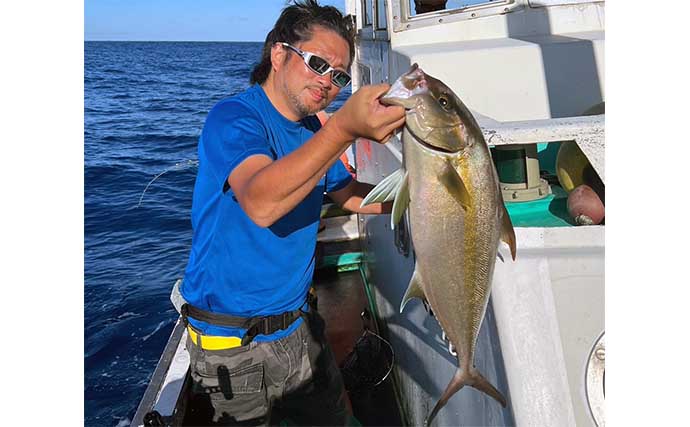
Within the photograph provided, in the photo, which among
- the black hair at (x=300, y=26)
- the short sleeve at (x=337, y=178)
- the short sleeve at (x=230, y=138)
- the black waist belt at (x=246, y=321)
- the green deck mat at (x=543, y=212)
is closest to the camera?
the short sleeve at (x=230, y=138)

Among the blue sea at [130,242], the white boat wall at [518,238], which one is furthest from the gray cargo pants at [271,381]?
the blue sea at [130,242]

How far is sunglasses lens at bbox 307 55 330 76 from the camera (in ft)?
8.54

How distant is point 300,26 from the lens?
2.73 metres

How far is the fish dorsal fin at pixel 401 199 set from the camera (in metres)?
1.80

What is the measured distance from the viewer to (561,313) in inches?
80.7

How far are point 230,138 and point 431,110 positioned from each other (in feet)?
2.99

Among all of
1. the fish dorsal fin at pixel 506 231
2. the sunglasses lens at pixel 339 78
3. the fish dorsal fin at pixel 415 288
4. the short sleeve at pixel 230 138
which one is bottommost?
the fish dorsal fin at pixel 415 288

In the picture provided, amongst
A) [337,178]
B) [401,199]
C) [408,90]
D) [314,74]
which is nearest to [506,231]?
[401,199]

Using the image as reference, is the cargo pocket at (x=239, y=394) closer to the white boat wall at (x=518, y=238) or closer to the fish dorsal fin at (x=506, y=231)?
the white boat wall at (x=518, y=238)

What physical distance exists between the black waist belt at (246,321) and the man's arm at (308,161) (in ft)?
3.04
